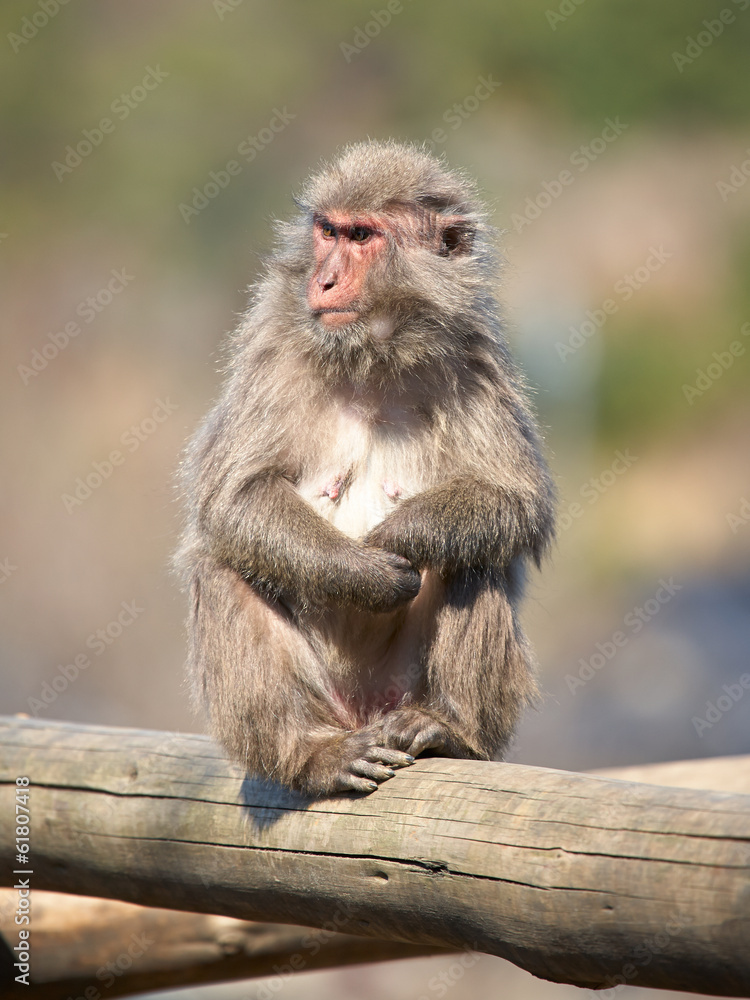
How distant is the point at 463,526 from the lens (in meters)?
4.07

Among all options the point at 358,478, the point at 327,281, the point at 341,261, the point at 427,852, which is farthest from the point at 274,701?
the point at 341,261

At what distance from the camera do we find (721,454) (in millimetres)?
17219

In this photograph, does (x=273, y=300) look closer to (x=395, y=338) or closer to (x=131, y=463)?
(x=395, y=338)

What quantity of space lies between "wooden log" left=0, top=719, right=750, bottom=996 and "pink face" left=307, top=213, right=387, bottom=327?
1.82 meters

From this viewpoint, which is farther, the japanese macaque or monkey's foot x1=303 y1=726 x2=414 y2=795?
the japanese macaque

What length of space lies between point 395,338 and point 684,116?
16.1 m

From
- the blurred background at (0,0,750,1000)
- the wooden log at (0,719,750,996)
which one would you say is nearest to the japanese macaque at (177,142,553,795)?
the wooden log at (0,719,750,996)

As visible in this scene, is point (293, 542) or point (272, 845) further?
point (293, 542)

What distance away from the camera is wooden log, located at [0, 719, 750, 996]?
8.48ft

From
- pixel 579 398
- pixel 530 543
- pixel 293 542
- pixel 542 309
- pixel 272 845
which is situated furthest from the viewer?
pixel 579 398

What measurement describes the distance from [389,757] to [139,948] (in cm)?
199

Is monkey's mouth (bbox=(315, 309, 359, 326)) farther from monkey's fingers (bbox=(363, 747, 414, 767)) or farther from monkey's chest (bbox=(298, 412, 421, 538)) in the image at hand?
monkey's fingers (bbox=(363, 747, 414, 767))

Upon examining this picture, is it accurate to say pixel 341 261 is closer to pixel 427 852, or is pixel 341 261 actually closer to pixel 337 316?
pixel 337 316

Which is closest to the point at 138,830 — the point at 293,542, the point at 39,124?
the point at 293,542
